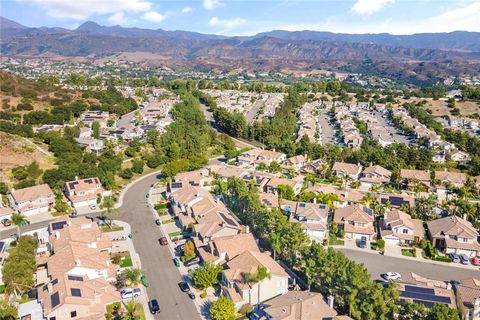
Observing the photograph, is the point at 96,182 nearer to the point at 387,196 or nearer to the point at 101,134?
the point at 101,134

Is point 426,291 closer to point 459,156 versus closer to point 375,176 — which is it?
point 375,176

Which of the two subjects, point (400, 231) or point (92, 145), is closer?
point (400, 231)

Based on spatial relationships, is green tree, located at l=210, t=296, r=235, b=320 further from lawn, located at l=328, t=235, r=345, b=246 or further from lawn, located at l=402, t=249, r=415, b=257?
lawn, located at l=402, t=249, r=415, b=257

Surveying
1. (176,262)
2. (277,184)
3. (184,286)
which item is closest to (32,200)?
(176,262)

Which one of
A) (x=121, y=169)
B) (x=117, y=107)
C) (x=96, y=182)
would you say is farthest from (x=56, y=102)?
(x=96, y=182)

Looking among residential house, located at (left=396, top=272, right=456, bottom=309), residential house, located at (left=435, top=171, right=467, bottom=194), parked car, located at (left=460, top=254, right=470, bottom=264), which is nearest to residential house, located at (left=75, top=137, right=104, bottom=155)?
residential house, located at (left=396, top=272, right=456, bottom=309)

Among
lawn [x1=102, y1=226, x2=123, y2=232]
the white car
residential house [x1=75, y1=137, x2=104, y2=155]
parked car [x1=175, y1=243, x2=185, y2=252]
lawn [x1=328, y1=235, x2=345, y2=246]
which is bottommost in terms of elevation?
lawn [x1=328, y1=235, x2=345, y2=246]
